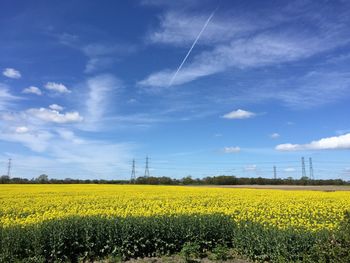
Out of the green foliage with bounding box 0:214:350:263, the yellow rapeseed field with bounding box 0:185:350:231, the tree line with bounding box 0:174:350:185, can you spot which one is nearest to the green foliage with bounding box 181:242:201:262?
the green foliage with bounding box 0:214:350:263

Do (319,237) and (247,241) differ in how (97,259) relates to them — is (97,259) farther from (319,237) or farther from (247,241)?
(319,237)

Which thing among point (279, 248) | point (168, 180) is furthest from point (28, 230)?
A: point (168, 180)

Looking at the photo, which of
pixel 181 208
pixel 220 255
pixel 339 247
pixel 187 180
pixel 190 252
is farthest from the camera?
pixel 187 180

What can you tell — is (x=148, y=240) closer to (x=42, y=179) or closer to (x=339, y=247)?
(x=339, y=247)

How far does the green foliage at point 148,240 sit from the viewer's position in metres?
9.82

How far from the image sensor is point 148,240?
1122 centimetres

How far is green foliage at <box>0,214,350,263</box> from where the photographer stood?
32.2 ft

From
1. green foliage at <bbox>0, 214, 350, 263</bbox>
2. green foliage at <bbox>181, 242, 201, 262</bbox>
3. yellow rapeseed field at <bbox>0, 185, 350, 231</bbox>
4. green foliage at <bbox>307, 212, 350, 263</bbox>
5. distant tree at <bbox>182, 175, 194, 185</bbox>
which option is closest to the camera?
green foliage at <bbox>307, 212, 350, 263</bbox>

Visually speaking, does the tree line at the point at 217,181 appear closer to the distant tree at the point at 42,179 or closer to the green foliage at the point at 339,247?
the distant tree at the point at 42,179

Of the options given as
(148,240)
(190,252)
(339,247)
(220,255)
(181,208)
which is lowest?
(220,255)

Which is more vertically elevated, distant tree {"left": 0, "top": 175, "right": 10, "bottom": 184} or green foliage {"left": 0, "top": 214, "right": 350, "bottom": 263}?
distant tree {"left": 0, "top": 175, "right": 10, "bottom": 184}

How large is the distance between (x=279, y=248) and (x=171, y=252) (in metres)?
3.55

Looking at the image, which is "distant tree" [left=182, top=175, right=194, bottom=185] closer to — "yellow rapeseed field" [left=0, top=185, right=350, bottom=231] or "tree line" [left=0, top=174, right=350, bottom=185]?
"tree line" [left=0, top=174, right=350, bottom=185]

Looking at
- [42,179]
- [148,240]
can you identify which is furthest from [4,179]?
[148,240]
